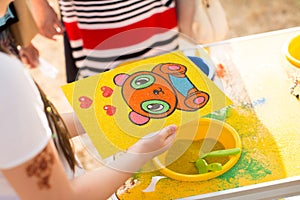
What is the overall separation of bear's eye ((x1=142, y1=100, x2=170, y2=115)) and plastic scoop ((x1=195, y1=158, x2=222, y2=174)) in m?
0.13

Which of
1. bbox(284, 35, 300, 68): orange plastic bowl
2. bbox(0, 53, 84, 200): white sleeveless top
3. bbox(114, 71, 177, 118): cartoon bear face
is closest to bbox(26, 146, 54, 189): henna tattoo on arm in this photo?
bbox(0, 53, 84, 200): white sleeveless top

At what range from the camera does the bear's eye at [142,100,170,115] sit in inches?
45.9

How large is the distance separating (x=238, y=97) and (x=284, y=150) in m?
0.19

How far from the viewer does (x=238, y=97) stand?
1.29 m

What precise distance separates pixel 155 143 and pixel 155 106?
0.43 feet

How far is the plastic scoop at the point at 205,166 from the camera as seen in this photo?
112 cm

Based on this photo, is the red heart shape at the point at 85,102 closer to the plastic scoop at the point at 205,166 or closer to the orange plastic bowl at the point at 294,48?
the plastic scoop at the point at 205,166

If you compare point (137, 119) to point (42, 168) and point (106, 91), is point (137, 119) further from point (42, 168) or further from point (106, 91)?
point (42, 168)

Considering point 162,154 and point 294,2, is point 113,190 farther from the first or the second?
point 294,2

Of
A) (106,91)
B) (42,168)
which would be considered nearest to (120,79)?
(106,91)

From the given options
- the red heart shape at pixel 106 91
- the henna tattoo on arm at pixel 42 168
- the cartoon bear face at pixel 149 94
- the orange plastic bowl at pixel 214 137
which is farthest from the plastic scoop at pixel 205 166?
the henna tattoo on arm at pixel 42 168

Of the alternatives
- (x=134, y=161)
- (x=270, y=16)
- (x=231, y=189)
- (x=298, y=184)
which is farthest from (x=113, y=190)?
(x=270, y=16)

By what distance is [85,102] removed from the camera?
1226 mm

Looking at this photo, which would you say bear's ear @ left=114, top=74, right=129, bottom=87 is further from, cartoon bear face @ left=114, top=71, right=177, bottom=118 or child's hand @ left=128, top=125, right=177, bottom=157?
child's hand @ left=128, top=125, right=177, bottom=157
